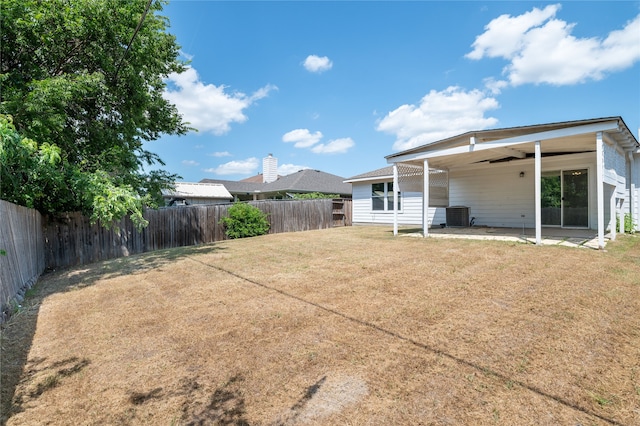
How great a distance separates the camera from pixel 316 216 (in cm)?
1572

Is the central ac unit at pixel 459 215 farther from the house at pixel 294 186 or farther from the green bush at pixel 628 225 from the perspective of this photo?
the house at pixel 294 186

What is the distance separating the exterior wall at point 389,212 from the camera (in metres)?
14.0

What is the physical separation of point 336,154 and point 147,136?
937 inches

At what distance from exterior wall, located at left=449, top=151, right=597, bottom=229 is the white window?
317 cm

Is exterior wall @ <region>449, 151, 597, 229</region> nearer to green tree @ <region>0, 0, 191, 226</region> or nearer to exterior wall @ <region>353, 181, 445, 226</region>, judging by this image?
exterior wall @ <region>353, 181, 445, 226</region>

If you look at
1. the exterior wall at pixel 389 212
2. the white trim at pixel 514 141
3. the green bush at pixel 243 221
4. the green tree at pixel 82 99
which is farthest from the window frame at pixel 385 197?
the green tree at pixel 82 99

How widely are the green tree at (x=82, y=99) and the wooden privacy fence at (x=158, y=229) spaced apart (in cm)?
65

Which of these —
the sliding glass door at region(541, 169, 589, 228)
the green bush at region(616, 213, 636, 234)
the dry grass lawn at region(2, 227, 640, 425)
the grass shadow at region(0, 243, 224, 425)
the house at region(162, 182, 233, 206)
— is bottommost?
the grass shadow at region(0, 243, 224, 425)

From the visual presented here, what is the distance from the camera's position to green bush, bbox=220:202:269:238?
1212cm

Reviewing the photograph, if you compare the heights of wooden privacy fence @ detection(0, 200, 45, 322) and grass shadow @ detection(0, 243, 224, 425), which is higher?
wooden privacy fence @ detection(0, 200, 45, 322)

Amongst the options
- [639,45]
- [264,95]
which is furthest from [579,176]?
[264,95]

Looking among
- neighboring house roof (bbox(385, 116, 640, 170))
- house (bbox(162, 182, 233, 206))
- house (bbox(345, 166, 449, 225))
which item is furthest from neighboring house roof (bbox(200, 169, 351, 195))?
neighboring house roof (bbox(385, 116, 640, 170))

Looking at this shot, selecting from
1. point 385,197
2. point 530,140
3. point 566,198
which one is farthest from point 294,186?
point 530,140

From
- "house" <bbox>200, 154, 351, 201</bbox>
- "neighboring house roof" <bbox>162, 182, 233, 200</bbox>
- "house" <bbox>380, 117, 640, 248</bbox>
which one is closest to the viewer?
"house" <bbox>380, 117, 640, 248</bbox>
